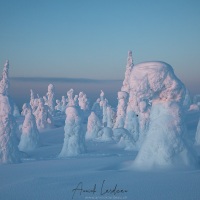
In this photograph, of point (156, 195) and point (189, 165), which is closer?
point (156, 195)

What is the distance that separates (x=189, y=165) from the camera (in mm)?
11516

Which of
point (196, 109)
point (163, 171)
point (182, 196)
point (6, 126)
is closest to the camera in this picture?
point (182, 196)

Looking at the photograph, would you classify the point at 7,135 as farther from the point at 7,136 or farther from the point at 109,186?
the point at 109,186

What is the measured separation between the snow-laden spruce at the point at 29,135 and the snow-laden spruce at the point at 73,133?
777 centimetres

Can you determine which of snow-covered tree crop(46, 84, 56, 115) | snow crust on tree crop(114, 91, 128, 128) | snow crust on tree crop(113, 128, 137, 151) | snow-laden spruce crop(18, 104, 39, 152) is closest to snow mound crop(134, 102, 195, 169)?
snow crust on tree crop(113, 128, 137, 151)

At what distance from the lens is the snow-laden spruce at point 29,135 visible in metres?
31.9

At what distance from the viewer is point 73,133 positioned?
2527cm

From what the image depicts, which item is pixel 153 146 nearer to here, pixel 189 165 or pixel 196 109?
pixel 189 165

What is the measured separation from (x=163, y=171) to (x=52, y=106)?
7318 cm

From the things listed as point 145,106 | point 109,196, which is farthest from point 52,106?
point 109,196

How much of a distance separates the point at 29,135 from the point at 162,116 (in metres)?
22.9

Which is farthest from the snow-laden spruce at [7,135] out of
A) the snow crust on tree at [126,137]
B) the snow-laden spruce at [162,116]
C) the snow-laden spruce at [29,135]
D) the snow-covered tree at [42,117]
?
the snow-covered tree at [42,117]

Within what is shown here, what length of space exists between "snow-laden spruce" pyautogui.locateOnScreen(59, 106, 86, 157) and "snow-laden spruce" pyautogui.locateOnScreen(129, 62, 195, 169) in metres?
13.5
